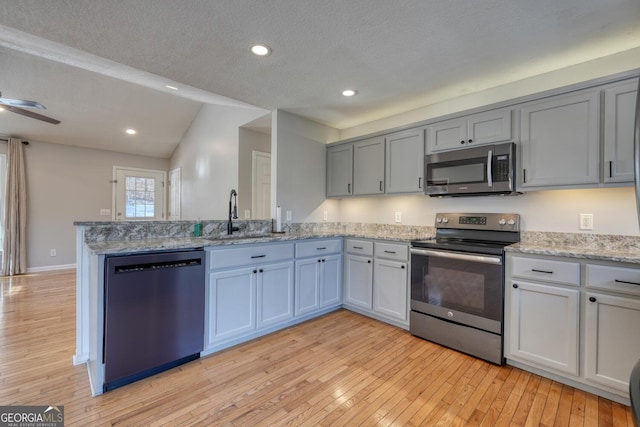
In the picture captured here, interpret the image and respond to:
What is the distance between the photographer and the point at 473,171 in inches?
101

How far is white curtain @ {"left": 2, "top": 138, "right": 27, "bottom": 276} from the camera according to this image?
191 inches

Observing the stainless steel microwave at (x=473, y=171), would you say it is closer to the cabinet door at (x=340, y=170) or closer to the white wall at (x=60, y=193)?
the cabinet door at (x=340, y=170)

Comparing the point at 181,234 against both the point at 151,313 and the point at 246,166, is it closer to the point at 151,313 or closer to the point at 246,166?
the point at 151,313

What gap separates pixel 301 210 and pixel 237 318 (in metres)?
1.59

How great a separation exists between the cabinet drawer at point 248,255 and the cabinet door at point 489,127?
6.60 ft

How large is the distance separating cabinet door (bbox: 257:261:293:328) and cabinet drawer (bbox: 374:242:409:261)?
93cm

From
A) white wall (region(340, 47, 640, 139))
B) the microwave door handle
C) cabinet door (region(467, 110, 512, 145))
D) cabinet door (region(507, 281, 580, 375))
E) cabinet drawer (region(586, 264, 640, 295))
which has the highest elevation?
white wall (region(340, 47, 640, 139))

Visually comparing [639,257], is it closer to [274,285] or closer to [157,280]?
[274,285]

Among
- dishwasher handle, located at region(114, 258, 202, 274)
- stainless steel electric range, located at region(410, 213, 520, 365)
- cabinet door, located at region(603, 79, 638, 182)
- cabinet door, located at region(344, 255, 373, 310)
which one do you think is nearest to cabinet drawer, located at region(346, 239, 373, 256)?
cabinet door, located at region(344, 255, 373, 310)

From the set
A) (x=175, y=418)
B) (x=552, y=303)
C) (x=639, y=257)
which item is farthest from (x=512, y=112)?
(x=175, y=418)

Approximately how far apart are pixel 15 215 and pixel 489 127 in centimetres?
725

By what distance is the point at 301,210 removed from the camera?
363cm

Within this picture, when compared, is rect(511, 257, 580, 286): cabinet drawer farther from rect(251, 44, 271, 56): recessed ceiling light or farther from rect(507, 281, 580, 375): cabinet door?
rect(251, 44, 271, 56): recessed ceiling light

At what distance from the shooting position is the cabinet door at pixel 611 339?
1700mm
